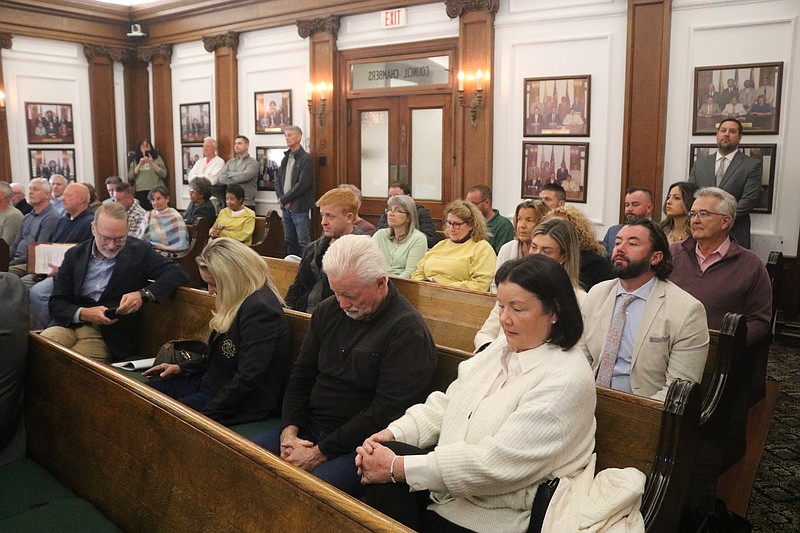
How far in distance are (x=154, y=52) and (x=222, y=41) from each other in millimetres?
1932

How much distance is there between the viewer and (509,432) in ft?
6.63

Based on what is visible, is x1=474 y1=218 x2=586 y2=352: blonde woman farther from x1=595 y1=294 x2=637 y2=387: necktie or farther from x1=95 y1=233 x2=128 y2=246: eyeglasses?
x1=95 y1=233 x2=128 y2=246: eyeglasses

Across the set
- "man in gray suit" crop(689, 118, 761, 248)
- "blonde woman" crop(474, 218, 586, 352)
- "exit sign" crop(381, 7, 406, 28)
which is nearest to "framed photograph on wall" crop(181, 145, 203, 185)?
"exit sign" crop(381, 7, 406, 28)

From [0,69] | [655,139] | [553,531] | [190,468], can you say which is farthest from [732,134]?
[0,69]

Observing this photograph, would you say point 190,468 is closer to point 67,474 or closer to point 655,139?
point 67,474

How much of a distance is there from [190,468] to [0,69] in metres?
11.2

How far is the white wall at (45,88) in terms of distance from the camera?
36.7 ft

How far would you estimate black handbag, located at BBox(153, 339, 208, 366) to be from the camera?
3.65m

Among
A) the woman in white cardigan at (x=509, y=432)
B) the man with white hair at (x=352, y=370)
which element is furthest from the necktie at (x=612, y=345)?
the woman in white cardigan at (x=509, y=432)

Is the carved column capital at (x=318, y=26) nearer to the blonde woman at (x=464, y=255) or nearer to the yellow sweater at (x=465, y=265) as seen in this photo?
the blonde woman at (x=464, y=255)

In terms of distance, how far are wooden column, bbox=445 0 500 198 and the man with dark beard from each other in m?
5.18

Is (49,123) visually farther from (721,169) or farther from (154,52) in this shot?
(721,169)

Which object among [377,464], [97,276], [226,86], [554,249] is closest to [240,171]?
[226,86]

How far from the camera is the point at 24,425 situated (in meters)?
2.90
